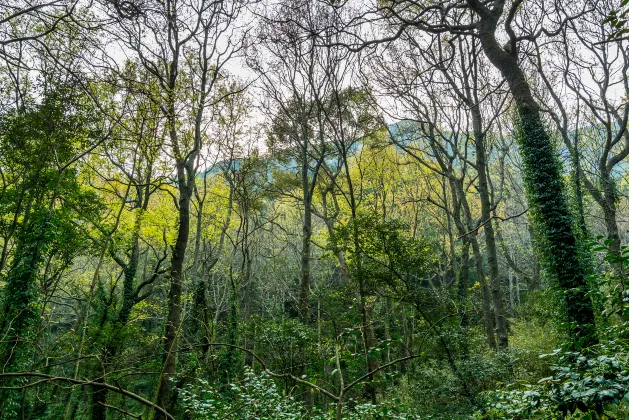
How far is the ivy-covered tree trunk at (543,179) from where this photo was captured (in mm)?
7523

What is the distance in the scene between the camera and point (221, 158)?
44.2 feet

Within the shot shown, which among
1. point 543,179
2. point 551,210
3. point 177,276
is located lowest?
point 177,276

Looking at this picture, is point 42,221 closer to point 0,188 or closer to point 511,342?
point 0,188

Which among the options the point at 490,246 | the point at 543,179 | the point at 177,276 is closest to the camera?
the point at 543,179

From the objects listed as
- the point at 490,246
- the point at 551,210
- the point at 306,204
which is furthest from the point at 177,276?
the point at 490,246

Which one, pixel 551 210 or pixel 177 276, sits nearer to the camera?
pixel 551 210

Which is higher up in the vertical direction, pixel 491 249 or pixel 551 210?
pixel 551 210

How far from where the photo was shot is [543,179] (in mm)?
8188

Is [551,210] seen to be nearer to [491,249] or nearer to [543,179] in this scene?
[543,179]

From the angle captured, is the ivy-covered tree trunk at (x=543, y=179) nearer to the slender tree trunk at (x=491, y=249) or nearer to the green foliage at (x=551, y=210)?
the green foliage at (x=551, y=210)

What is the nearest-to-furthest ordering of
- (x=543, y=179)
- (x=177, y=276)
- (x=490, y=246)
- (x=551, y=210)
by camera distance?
(x=551, y=210)
(x=543, y=179)
(x=177, y=276)
(x=490, y=246)

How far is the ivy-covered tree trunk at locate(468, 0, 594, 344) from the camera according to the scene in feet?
24.7

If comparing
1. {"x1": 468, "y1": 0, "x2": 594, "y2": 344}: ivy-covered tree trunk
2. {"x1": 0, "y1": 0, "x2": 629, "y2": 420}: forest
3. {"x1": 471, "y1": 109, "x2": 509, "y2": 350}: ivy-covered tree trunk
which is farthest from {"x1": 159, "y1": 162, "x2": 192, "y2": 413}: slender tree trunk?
{"x1": 471, "y1": 109, "x2": 509, "y2": 350}: ivy-covered tree trunk

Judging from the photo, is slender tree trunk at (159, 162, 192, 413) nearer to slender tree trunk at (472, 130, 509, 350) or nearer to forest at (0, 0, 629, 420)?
forest at (0, 0, 629, 420)
